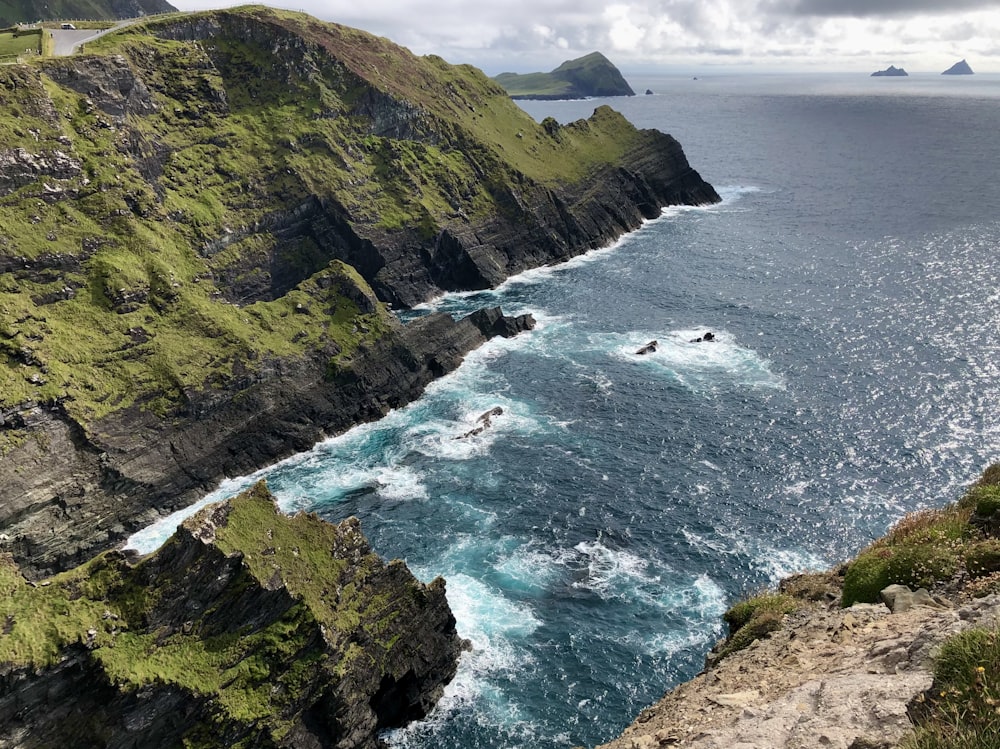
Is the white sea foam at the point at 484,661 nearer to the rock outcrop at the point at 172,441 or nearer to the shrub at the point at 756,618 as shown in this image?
the shrub at the point at 756,618

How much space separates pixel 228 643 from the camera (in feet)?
121

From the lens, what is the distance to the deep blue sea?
46625 mm

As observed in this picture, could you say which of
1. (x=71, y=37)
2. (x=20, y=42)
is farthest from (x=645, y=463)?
(x=71, y=37)

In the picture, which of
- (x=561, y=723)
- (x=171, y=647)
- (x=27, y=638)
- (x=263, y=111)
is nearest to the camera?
(x=27, y=638)

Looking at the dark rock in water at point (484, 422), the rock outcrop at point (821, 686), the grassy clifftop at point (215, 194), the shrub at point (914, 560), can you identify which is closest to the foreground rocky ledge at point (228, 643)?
the rock outcrop at point (821, 686)

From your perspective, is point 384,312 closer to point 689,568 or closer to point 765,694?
point 689,568

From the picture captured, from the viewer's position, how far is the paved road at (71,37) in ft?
315

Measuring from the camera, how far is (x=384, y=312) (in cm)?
9006

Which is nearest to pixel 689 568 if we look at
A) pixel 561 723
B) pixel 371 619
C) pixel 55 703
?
pixel 561 723

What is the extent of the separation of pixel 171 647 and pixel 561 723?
23.2 m

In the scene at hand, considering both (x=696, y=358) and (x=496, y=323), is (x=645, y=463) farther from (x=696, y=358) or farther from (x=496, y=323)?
(x=496, y=323)

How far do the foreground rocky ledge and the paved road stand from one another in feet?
285

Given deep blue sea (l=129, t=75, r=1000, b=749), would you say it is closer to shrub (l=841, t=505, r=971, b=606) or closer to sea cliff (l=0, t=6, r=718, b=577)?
sea cliff (l=0, t=6, r=718, b=577)

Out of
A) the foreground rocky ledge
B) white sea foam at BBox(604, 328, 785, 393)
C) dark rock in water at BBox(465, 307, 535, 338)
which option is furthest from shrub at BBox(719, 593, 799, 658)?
dark rock in water at BBox(465, 307, 535, 338)
